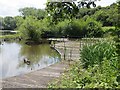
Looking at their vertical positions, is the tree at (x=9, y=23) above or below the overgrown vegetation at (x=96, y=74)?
above

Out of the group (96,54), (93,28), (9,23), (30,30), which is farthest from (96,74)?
(9,23)

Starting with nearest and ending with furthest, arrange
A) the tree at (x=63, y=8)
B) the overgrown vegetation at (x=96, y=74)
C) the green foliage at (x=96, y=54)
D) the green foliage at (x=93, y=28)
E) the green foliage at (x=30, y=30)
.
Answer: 1. the tree at (x=63, y=8)
2. the overgrown vegetation at (x=96, y=74)
3. the green foliage at (x=96, y=54)
4. the green foliage at (x=93, y=28)
5. the green foliage at (x=30, y=30)

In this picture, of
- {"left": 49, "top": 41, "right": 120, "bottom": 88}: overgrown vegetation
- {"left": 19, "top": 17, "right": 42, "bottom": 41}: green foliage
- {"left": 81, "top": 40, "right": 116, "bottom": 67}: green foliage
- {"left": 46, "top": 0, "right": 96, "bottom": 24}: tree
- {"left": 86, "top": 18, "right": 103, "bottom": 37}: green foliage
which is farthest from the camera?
{"left": 19, "top": 17, "right": 42, "bottom": 41}: green foliage

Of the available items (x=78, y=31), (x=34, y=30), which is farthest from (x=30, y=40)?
(x=78, y=31)

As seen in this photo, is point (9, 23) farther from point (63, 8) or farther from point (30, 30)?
point (63, 8)

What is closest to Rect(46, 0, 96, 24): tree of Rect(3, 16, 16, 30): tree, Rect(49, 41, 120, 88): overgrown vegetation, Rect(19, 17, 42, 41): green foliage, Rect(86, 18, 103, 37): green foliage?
Rect(49, 41, 120, 88): overgrown vegetation

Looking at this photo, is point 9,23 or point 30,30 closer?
point 30,30

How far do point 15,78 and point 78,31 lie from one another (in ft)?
70.8

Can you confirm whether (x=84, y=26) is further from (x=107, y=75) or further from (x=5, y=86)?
(x=107, y=75)

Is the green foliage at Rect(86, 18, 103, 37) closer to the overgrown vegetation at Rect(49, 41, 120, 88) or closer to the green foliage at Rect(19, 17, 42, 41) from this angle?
the green foliage at Rect(19, 17, 42, 41)

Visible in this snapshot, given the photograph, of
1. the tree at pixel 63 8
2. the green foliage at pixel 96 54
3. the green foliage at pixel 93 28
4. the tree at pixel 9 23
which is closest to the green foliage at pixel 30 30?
the green foliage at pixel 93 28

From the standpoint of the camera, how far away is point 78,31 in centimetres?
2873

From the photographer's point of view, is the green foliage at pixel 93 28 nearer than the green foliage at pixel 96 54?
No

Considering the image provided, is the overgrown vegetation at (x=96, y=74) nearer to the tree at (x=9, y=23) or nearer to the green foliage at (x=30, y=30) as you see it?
the green foliage at (x=30, y=30)
